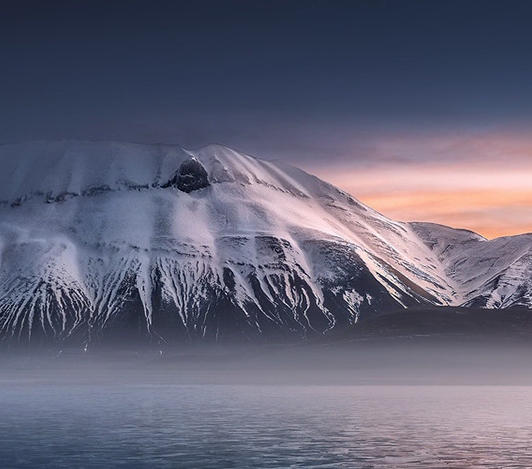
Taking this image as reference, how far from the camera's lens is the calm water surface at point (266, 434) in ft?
259

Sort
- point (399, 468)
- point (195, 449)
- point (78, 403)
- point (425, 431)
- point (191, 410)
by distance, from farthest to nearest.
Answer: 1. point (78, 403)
2. point (191, 410)
3. point (425, 431)
4. point (195, 449)
5. point (399, 468)

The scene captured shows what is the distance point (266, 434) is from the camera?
97625 millimetres

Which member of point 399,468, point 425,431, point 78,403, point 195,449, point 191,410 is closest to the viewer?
point 399,468

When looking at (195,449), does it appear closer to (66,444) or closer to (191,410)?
(66,444)

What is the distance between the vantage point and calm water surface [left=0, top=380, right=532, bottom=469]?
7888 centimetres

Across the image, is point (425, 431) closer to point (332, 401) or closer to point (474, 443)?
point (474, 443)

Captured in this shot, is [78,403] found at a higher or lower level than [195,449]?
higher

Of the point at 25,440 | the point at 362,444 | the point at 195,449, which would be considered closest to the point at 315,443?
the point at 362,444

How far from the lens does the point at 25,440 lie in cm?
9200

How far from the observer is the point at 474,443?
90.2 metres

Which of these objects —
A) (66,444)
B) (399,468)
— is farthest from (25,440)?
(399,468)

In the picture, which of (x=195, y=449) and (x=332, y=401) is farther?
(x=332, y=401)

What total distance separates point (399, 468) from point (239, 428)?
32270 millimetres

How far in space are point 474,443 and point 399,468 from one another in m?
17.7
